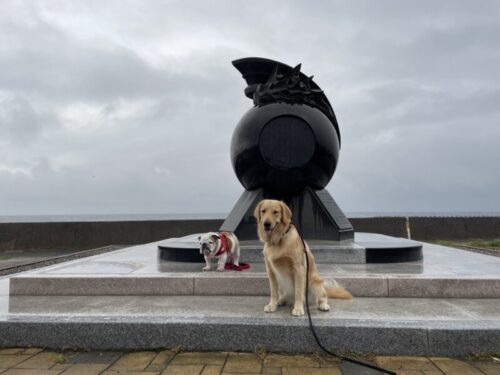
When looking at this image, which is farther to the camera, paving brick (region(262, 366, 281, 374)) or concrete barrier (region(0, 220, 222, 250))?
concrete barrier (region(0, 220, 222, 250))

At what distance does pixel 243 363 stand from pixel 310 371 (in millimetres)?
588

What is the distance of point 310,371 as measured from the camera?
300 cm

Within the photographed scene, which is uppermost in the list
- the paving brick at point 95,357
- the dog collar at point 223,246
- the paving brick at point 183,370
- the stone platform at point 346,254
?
the dog collar at point 223,246

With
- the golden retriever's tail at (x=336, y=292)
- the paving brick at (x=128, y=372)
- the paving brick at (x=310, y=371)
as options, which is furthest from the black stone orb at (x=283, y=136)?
the paving brick at (x=128, y=372)

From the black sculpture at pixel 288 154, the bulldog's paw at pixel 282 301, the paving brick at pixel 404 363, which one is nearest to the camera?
the paving brick at pixel 404 363

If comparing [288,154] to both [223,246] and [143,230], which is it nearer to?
[223,246]

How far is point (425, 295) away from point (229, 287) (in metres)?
2.54

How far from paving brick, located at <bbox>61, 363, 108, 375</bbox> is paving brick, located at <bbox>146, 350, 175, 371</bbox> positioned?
1.36ft

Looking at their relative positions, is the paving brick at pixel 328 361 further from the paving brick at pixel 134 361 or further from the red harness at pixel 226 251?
the red harness at pixel 226 251

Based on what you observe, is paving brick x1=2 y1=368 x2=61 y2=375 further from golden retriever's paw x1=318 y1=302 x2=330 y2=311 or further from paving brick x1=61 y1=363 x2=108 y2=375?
golden retriever's paw x1=318 y1=302 x2=330 y2=311

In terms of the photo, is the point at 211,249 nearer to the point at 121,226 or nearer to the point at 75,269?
the point at 75,269

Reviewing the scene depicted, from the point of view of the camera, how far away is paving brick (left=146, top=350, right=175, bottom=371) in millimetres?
3084

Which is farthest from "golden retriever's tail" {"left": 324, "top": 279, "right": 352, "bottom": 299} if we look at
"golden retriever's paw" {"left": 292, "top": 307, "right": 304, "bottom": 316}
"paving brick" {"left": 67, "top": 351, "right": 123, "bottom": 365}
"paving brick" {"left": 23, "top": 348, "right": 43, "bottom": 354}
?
"paving brick" {"left": 23, "top": 348, "right": 43, "bottom": 354}

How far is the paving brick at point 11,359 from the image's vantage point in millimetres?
3178
